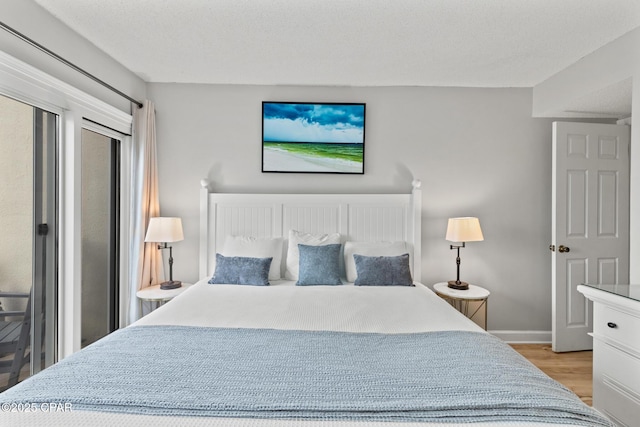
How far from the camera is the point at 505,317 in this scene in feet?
11.2

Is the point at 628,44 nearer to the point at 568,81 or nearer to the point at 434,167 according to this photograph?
the point at 568,81

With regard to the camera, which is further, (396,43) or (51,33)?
(396,43)

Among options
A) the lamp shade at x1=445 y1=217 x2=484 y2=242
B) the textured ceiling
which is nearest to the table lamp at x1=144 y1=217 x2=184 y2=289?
the textured ceiling

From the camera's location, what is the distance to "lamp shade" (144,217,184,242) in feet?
9.68

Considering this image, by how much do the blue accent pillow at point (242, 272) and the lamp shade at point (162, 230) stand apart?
1.63 ft

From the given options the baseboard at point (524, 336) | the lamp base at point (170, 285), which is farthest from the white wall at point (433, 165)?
the lamp base at point (170, 285)

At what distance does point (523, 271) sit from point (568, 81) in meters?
1.72

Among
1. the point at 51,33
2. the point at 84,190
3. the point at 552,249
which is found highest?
the point at 51,33

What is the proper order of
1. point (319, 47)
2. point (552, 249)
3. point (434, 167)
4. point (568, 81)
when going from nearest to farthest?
1. point (319, 47)
2. point (568, 81)
3. point (552, 249)
4. point (434, 167)

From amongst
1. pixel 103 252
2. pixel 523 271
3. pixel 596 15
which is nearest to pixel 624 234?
pixel 523 271

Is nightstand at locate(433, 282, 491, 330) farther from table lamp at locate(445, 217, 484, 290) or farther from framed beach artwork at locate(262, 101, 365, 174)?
framed beach artwork at locate(262, 101, 365, 174)

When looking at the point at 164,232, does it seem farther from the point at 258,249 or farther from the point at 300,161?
the point at 300,161

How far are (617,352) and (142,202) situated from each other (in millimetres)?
3462

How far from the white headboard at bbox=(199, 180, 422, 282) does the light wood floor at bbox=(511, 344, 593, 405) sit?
3.95 ft
